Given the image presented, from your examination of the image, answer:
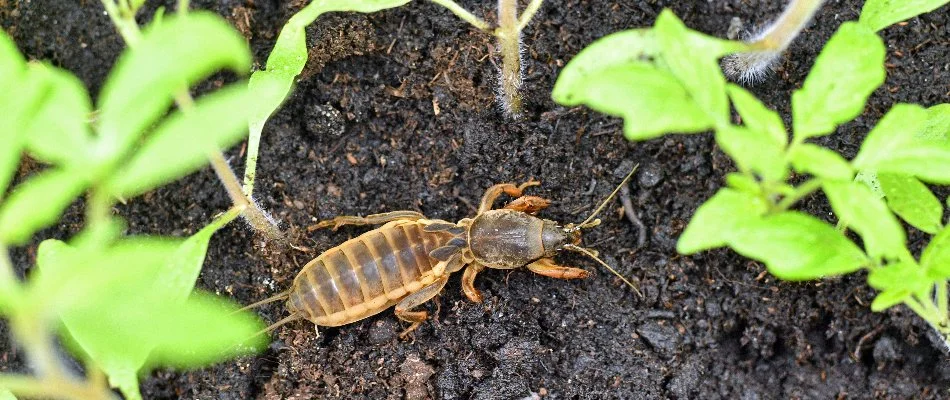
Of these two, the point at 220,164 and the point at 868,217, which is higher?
the point at 220,164

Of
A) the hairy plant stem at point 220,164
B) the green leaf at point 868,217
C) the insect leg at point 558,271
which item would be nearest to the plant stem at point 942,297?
the green leaf at point 868,217

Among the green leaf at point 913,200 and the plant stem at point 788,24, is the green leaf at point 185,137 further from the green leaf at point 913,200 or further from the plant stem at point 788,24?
the green leaf at point 913,200

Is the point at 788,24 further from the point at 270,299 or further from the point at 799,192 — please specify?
the point at 270,299

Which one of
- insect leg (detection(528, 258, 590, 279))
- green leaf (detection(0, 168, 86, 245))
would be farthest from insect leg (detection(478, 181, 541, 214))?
green leaf (detection(0, 168, 86, 245))

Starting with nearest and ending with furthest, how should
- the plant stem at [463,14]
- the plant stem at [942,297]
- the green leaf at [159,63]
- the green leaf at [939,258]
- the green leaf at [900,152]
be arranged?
the green leaf at [159,63]
the green leaf at [900,152]
the green leaf at [939,258]
the plant stem at [942,297]
the plant stem at [463,14]

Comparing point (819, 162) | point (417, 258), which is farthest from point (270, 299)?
point (819, 162)
